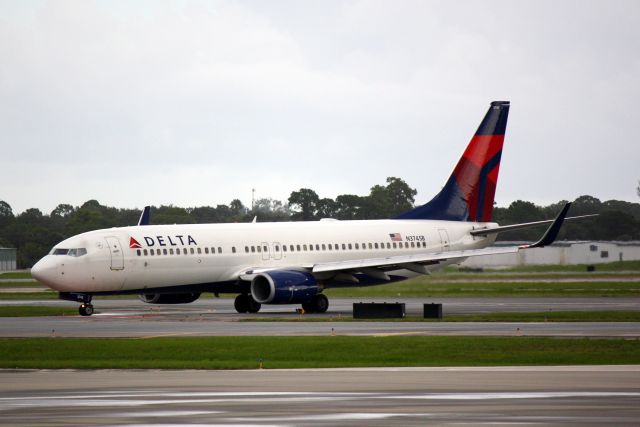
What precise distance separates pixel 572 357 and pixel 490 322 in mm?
13817

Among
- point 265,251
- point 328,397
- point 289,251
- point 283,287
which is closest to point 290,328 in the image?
point 283,287

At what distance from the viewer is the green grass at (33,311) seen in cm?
5500

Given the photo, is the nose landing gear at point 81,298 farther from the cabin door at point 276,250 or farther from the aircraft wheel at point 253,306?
the cabin door at point 276,250

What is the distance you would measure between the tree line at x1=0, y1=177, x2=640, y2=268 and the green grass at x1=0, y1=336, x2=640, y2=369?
7478 centimetres

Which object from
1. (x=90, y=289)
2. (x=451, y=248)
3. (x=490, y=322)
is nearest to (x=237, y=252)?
(x=90, y=289)

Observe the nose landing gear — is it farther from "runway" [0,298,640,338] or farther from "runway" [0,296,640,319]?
"runway" [0,296,640,319]

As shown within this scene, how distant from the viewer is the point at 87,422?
1941cm

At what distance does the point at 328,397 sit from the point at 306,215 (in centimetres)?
10601

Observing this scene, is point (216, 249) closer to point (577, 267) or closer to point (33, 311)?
point (33, 311)

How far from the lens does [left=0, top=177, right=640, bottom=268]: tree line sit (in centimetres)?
12044

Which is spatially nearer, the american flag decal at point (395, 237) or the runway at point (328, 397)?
the runway at point (328, 397)

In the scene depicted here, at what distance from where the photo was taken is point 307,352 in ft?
110

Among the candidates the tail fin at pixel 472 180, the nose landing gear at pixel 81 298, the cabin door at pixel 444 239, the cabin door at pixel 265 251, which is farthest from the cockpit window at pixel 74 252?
the cabin door at pixel 444 239

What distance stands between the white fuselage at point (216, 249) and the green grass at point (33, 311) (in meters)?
2.50
